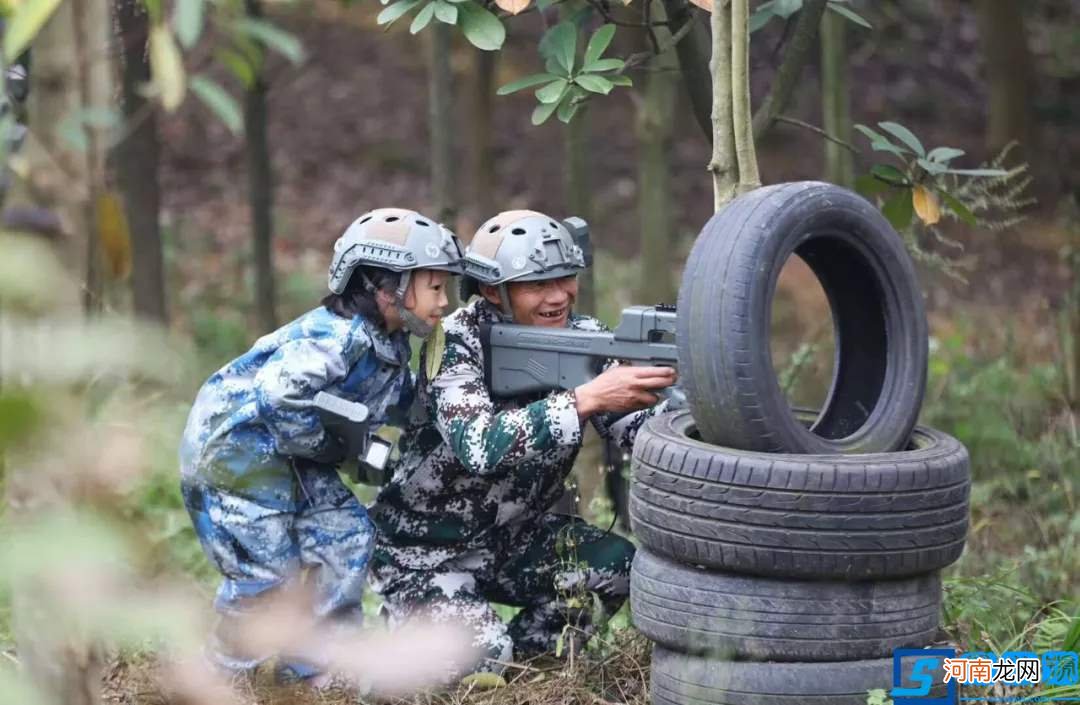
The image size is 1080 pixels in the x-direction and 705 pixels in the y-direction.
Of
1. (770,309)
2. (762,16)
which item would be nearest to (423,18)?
(762,16)

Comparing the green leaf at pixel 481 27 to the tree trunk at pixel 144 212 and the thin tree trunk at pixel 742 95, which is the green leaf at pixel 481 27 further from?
the tree trunk at pixel 144 212

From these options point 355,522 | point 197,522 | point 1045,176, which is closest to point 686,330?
point 355,522

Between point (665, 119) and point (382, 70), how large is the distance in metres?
9.21

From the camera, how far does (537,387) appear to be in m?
4.58

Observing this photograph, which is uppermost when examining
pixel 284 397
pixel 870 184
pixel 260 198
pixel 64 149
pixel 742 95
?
pixel 742 95

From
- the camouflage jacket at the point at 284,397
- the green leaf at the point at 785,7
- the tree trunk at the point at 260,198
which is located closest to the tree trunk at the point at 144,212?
the tree trunk at the point at 260,198

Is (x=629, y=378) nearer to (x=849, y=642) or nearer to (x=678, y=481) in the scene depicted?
(x=678, y=481)

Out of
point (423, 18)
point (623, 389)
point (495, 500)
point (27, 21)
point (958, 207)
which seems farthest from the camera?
point (958, 207)

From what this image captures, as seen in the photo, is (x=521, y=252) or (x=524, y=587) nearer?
(x=521, y=252)

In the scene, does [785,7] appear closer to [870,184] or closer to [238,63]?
[870,184]

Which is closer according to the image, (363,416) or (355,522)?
(363,416)

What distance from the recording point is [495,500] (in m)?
4.75

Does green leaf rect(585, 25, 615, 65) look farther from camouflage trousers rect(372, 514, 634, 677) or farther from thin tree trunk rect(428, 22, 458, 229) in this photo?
thin tree trunk rect(428, 22, 458, 229)

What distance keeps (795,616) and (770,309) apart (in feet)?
2.69
